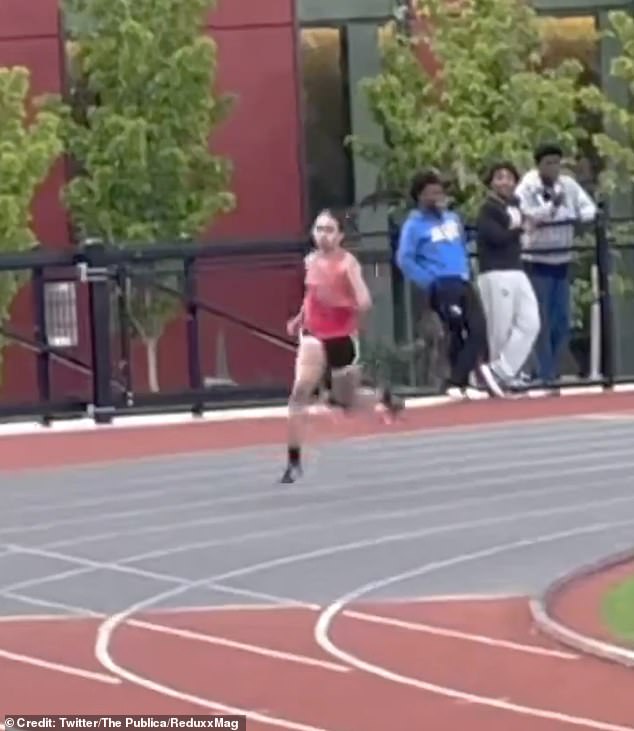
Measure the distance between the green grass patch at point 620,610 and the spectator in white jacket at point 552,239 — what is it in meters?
9.53

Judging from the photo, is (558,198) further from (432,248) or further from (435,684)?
(435,684)

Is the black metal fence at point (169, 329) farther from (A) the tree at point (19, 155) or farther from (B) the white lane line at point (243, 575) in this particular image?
(B) the white lane line at point (243, 575)

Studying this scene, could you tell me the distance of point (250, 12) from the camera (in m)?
30.1

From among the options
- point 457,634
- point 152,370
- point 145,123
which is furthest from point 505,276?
point 457,634

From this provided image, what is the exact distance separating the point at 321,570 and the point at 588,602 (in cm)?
174

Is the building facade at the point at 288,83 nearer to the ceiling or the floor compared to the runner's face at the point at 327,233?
nearer to the ceiling

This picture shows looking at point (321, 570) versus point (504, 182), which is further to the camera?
point (504, 182)

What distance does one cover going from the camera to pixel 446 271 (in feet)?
64.6

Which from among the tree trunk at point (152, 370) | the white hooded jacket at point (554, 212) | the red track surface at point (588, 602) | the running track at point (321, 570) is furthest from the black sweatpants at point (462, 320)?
the red track surface at point (588, 602)

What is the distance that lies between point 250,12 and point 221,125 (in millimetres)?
1698

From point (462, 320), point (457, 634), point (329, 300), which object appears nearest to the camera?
point (457, 634)

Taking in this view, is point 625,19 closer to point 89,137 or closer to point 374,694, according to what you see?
point 89,137

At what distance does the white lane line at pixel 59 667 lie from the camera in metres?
9.24

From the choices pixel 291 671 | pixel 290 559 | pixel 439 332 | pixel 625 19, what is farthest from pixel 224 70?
pixel 291 671
